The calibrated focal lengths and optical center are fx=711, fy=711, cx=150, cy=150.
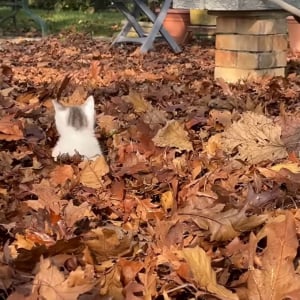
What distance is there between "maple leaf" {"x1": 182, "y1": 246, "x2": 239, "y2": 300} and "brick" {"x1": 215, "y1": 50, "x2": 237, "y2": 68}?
374 cm

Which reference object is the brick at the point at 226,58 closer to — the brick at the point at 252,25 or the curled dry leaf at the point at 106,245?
the brick at the point at 252,25

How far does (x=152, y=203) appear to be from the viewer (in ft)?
7.57

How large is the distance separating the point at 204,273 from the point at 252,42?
3707 mm

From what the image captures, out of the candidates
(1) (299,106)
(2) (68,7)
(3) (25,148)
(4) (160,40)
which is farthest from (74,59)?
(2) (68,7)

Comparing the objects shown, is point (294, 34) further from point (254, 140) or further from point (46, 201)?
point (46, 201)

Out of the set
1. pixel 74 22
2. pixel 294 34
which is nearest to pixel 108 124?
pixel 294 34

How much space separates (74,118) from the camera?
2992 mm

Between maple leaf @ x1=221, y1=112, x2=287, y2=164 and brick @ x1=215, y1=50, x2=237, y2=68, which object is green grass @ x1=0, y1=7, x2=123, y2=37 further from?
maple leaf @ x1=221, y1=112, x2=287, y2=164

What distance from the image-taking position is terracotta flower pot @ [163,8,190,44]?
31.1 ft

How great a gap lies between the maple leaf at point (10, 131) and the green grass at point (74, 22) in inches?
307

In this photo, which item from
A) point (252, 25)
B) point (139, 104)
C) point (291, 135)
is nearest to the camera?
point (291, 135)

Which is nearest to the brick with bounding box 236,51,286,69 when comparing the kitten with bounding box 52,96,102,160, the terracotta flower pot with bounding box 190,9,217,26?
the kitten with bounding box 52,96,102,160

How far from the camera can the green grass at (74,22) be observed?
11562 mm

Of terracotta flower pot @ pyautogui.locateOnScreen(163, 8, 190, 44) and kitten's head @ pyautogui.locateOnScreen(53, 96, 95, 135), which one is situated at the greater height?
kitten's head @ pyautogui.locateOnScreen(53, 96, 95, 135)
